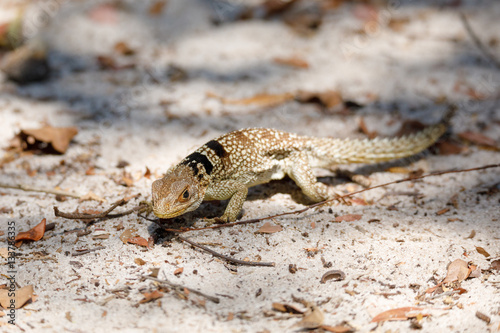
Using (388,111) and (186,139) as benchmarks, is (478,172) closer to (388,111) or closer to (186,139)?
(388,111)

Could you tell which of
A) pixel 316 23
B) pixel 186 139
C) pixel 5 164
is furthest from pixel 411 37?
pixel 5 164

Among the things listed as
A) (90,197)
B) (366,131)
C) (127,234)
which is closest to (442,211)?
(366,131)

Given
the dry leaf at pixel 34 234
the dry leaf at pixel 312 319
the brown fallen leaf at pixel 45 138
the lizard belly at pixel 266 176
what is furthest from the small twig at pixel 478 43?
the dry leaf at pixel 34 234

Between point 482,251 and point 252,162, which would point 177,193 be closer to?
point 252,162

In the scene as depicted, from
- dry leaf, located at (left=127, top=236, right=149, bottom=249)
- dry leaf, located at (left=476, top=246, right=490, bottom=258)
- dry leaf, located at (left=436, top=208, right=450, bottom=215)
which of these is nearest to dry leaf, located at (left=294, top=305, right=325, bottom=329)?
dry leaf, located at (left=127, top=236, right=149, bottom=249)

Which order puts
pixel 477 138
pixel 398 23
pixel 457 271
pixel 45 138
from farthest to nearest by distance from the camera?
pixel 398 23
pixel 477 138
pixel 45 138
pixel 457 271

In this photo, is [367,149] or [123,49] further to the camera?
[123,49]
